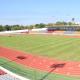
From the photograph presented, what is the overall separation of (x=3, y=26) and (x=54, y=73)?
9392cm

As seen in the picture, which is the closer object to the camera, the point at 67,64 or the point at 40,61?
the point at 67,64

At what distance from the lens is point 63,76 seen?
17859 mm

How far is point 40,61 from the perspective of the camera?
79.8ft

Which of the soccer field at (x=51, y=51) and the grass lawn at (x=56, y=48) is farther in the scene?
the grass lawn at (x=56, y=48)

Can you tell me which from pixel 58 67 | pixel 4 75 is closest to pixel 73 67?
pixel 58 67

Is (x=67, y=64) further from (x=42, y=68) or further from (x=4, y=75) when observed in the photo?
(x=4, y=75)

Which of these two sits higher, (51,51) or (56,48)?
(56,48)

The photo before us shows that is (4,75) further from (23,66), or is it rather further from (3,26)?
(3,26)

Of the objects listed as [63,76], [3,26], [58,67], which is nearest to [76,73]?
[63,76]

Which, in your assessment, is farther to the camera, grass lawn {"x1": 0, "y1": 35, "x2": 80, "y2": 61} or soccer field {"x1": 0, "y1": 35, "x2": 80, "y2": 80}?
grass lawn {"x1": 0, "y1": 35, "x2": 80, "y2": 61}

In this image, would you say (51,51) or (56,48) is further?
(56,48)

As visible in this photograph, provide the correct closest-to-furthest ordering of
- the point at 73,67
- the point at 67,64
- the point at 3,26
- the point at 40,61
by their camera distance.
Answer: the point at 73,67
the point at 67,64
the point at 40,61
the point at 3,26

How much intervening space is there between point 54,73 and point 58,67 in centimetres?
207

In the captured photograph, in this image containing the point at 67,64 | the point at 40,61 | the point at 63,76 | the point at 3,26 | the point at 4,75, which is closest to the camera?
the point at 4,75
